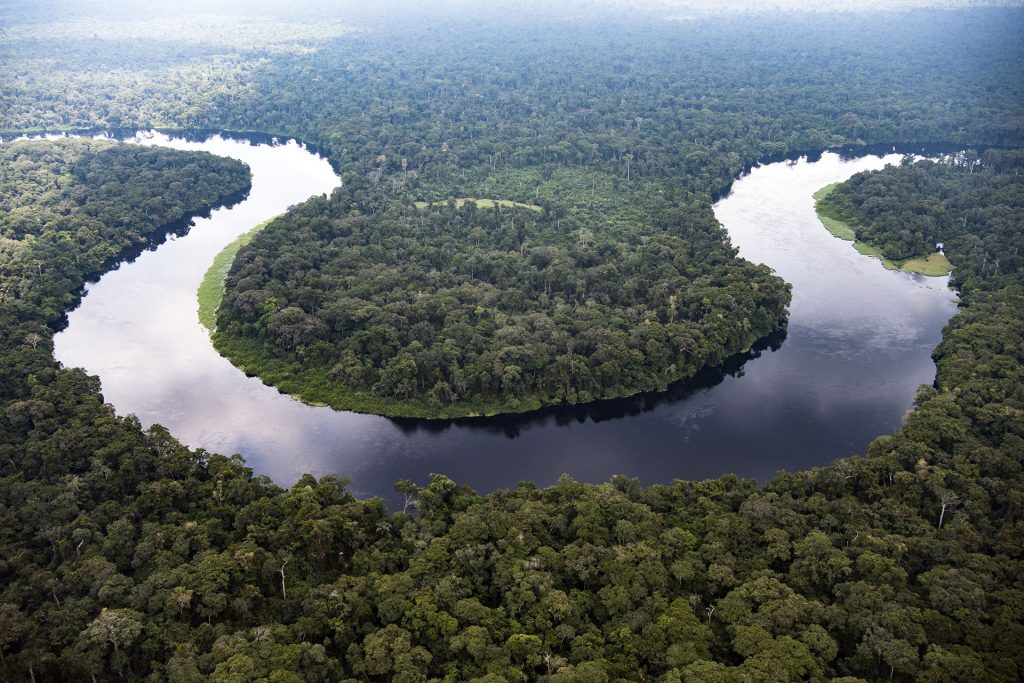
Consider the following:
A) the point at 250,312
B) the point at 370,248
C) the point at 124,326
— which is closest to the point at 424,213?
the point at 370,248

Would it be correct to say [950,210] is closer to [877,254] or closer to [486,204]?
[877,254]

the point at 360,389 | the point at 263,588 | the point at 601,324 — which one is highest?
the point at 601,324

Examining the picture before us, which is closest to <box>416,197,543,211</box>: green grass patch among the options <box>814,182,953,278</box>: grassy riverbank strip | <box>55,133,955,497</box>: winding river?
<box>55,133,955,497</box>: winding river

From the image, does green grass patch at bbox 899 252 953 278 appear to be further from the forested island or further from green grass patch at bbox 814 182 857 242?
green grass patch at bbox 814 182 857 242

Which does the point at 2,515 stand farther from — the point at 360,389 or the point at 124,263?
the point at 124,263

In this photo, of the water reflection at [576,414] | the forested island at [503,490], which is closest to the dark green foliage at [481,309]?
the forested island at [503,490]

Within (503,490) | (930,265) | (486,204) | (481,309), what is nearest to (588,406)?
(481,309)

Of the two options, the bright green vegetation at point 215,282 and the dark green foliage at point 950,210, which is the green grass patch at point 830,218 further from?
the bright green vegetation at point 215,282
